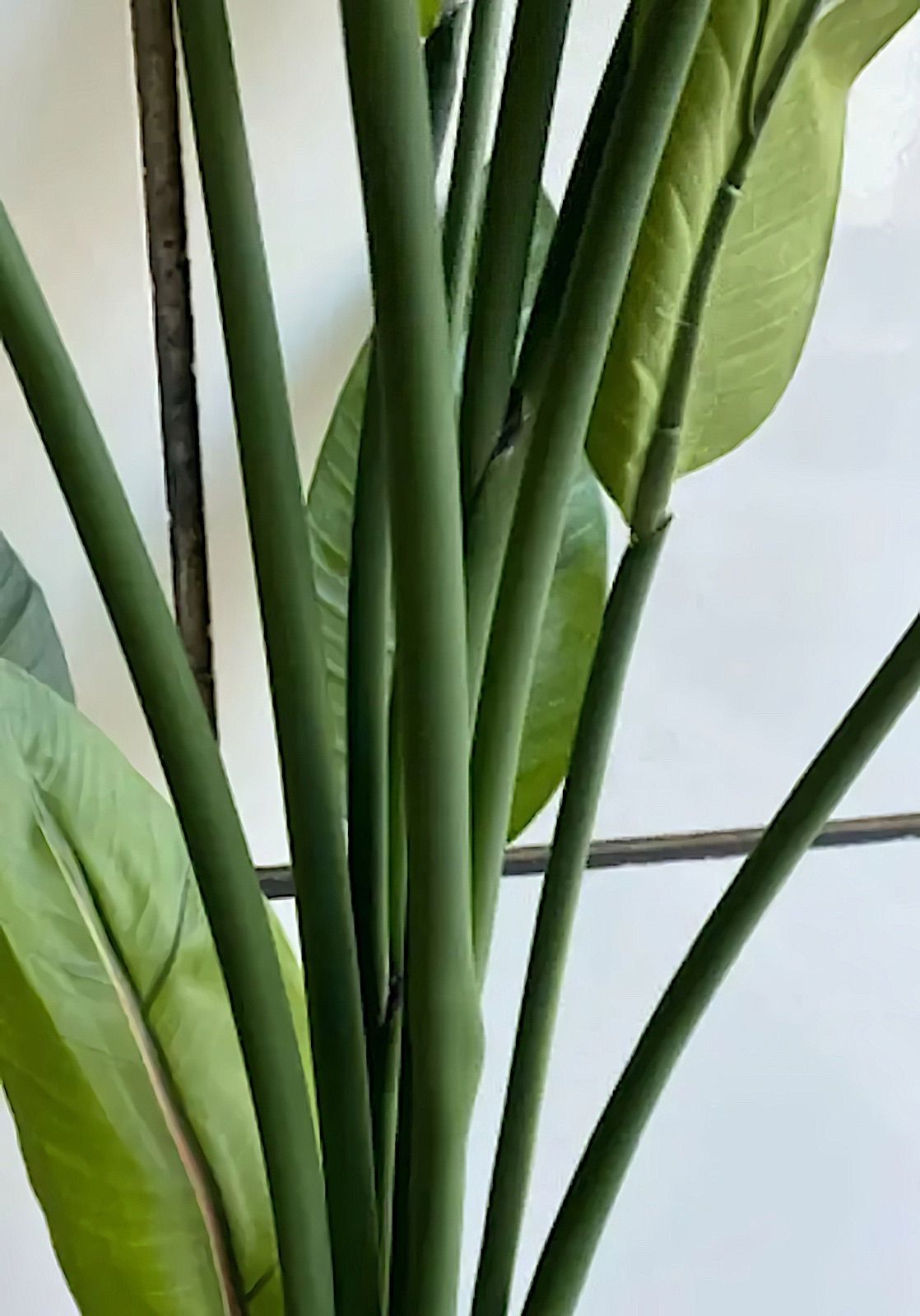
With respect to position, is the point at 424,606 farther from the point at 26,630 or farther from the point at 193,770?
the point at 26,630

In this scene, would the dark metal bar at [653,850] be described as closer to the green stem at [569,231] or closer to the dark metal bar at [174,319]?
the dark metal bar at [174,319]

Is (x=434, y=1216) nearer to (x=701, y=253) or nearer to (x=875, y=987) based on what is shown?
(x=701, y=253)

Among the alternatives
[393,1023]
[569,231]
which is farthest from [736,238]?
[393,1023]

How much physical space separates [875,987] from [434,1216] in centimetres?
29

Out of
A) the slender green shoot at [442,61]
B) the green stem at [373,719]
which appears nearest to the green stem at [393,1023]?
the green stem at [373,719]

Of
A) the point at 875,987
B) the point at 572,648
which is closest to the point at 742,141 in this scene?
the point at 572,648

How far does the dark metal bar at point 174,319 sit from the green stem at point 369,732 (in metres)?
0.13

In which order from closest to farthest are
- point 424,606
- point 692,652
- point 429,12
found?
point 424,606 < point 429,12 < point 692,652

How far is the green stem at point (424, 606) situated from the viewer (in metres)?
0.13

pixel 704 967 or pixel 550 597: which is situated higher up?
pixel 550 597

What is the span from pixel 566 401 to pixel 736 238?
3.0 inches

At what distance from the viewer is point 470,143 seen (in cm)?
24

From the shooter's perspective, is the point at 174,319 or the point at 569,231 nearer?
the point at 569,231

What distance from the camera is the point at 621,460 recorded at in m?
0.21
